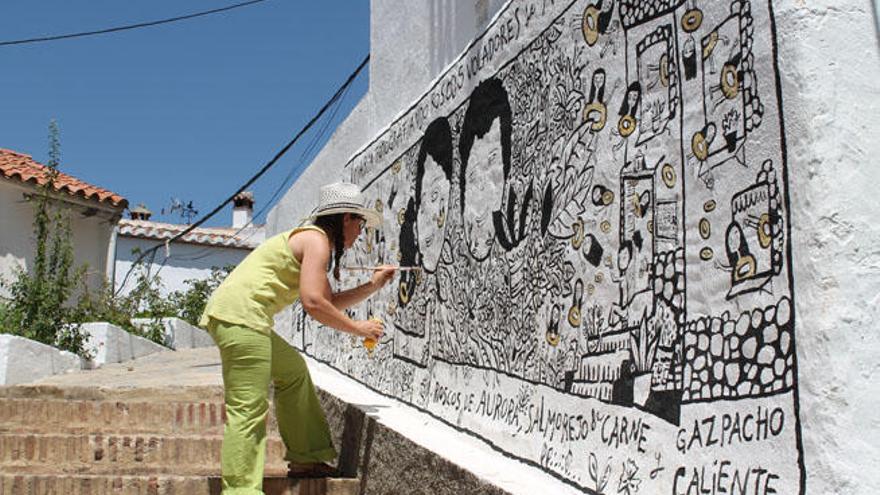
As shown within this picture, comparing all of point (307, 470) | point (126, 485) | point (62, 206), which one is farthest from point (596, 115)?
point (62, 206)

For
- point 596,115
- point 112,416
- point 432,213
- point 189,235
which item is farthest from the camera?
point 189,235

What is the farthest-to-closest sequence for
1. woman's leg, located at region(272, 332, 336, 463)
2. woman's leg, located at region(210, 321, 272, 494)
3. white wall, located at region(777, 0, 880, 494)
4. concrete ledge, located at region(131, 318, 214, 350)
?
concrete ledge, located at region(131, 318, 214, 350) < woman's leg, located at region(272, 332, 336, 463) < woman's leg, located at region(210, 321, 272, 494) < white wall, located at region(777, 0, 880, 494)

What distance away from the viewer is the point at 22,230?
1435 cm

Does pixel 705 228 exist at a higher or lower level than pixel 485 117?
lower

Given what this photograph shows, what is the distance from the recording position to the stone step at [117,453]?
514 cm

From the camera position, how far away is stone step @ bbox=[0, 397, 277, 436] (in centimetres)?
573

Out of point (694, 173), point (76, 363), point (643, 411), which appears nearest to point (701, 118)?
point (694, 173)

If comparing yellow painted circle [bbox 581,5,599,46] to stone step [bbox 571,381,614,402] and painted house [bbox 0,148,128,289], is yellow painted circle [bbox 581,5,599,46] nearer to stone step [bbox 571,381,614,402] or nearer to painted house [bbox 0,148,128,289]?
stone step [bbox 571,381,614,402]

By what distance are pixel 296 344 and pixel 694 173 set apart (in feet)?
18.9

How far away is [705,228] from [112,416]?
417 cm

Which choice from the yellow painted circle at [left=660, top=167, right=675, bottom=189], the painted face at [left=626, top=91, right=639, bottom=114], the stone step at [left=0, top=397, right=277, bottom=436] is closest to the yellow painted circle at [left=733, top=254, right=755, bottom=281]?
the yellow painted circle at [left=660, top=167, right=675, bottom=189]

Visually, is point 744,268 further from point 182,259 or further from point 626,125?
point 182,259

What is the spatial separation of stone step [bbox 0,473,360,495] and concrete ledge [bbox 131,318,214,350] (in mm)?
7574

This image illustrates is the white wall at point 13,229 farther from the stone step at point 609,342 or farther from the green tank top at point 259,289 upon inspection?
the stone step at point 609,342
